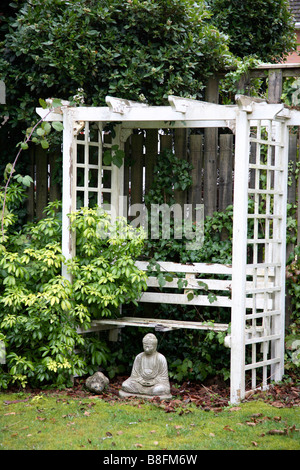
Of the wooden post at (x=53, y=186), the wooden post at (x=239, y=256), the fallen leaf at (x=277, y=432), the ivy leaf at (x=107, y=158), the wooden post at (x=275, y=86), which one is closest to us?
the fallen leaf at (x=277, y=432)

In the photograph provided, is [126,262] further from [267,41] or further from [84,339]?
[267,41]

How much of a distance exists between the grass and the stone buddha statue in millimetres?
250

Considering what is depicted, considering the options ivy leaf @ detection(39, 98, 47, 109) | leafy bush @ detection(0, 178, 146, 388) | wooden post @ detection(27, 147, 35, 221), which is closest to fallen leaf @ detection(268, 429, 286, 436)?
leafy bush @ detection(0, 178, 146, 388)

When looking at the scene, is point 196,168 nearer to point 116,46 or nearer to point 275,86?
point 275,86

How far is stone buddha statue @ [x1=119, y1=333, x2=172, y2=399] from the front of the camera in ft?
20.1

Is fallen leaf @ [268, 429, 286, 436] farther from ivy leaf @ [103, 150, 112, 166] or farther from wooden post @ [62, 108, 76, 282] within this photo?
ivy leaf @ [103, 150, 112, 166]

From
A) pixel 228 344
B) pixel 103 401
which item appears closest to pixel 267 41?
pixel 228 344

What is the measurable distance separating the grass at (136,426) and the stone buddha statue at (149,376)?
0.25 m

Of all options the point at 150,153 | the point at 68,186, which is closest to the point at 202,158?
the point at 150,153

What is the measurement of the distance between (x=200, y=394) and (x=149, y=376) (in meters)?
0.55

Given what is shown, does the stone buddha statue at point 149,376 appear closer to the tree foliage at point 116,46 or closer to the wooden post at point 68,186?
the wooden post at point 68,186

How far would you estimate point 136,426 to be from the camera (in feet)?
16.6

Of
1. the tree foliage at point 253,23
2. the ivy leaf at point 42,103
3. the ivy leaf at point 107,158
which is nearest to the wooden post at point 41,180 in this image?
the ivy leaf at point 107,158

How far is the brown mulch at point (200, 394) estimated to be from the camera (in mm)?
5742
